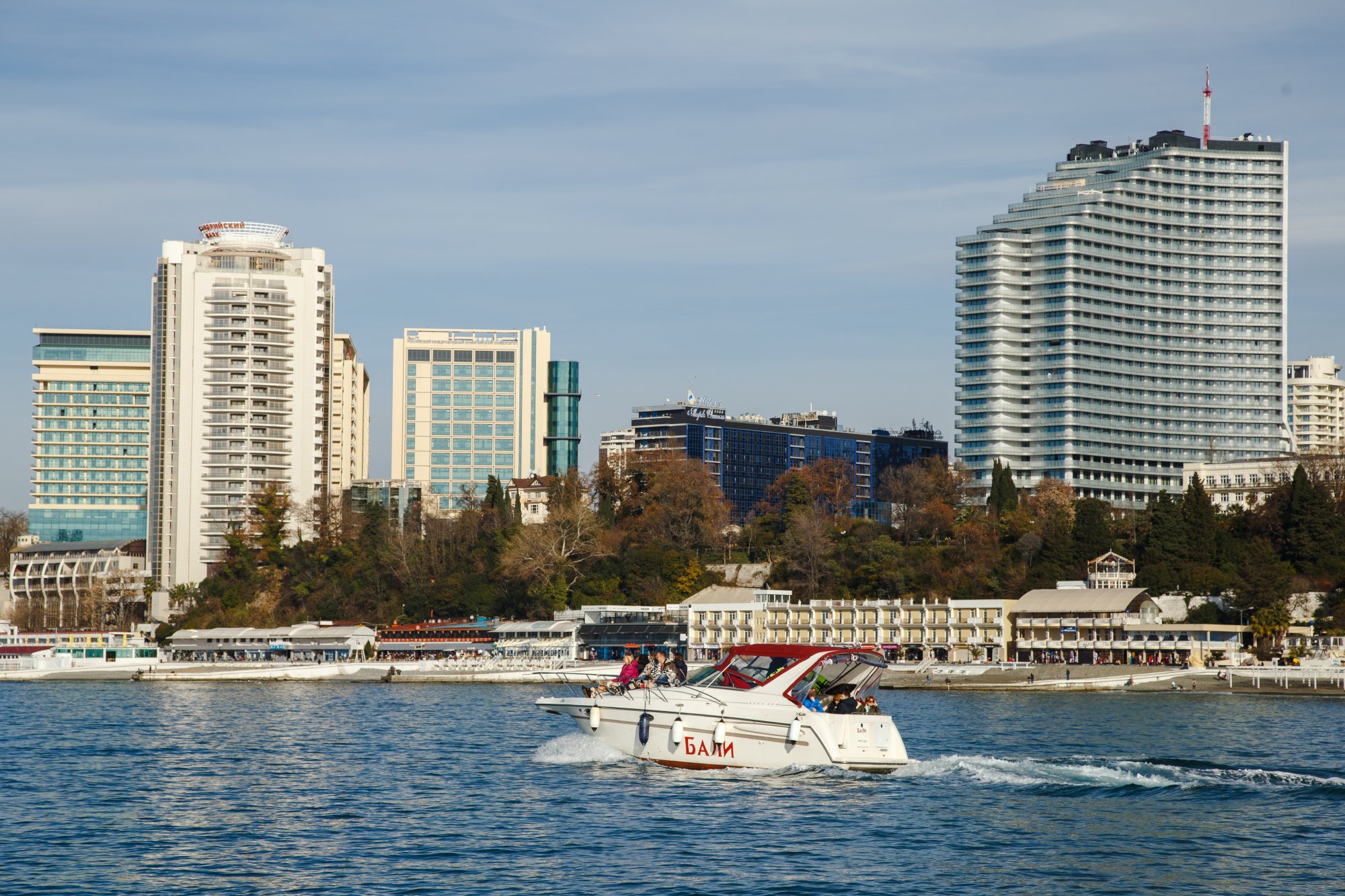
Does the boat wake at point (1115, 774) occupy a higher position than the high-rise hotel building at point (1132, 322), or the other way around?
the high-rise hotel building at point (1132, 322)

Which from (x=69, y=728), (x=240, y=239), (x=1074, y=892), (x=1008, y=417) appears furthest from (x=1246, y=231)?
(x=1074, y=892)

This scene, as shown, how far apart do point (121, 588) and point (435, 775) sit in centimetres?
14059

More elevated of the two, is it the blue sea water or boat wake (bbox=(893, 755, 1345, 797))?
boat wake (bbox=(893, 755, 1345, 797))

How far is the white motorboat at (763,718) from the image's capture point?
4353 cm

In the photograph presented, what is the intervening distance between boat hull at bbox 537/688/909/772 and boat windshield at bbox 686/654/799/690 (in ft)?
2.70

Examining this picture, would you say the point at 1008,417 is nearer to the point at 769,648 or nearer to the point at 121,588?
the point at 121,588

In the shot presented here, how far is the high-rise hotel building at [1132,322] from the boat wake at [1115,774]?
470 ft

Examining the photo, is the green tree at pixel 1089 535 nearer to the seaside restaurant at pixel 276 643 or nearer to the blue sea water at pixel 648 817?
the seaside restaurant at pixel 276 643

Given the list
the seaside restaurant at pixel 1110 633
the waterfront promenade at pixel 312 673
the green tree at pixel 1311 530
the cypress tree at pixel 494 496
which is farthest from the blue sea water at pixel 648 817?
the cypress tree at pixel 494 496

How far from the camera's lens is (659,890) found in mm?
30609

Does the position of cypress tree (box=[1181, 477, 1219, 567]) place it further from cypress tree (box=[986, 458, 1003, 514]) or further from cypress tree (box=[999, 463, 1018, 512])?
cypress tree (box=[986, 458, 1003, 514])

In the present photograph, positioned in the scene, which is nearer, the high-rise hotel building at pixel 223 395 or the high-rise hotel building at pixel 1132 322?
the high-rise hotel building at pixel 223 395

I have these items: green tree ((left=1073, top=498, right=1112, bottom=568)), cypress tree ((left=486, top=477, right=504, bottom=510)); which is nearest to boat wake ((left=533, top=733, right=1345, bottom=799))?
green tree ((left=1073, top=498, right=1112, bottom=568))

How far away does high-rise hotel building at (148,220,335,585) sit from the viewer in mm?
173875
